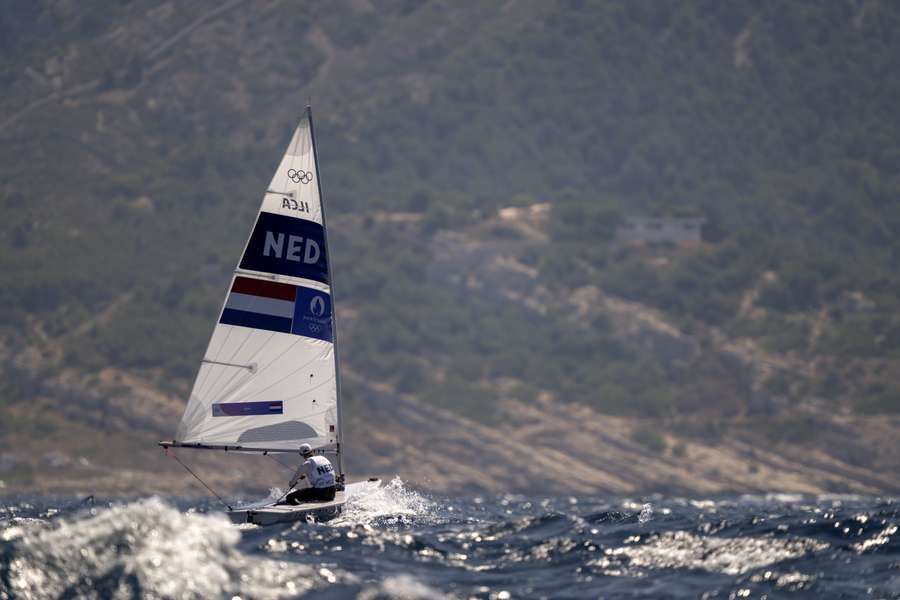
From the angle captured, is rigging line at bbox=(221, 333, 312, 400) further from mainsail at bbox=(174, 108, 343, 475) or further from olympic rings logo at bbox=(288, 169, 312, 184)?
olympic rings logo at bbox=(288, 169, 312, 184)

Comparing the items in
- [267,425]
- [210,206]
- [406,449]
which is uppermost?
[210,206]

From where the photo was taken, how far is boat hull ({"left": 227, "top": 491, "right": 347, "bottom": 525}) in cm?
3253

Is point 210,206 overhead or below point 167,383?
overhead

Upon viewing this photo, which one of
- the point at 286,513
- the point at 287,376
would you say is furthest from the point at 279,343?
the point at 286,513

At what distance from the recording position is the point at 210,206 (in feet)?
572

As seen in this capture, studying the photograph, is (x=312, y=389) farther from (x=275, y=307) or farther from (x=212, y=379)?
(x=212, y=379)

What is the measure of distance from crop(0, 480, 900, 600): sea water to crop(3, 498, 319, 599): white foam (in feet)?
0.10

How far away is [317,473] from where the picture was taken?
34.3 metres

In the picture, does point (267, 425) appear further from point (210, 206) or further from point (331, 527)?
point (210, 206)

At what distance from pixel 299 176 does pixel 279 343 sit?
3761mm

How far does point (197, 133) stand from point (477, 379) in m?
74.9

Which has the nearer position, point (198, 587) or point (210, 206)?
point (198, 587)

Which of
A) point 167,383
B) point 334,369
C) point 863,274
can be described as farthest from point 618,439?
point 334,369

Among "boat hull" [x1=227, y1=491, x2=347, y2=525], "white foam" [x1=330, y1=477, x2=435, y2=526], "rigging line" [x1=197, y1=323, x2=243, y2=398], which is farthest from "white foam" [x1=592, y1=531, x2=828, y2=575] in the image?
"rigging line" [x1=197, y1=323, x2=243, y2=398]
